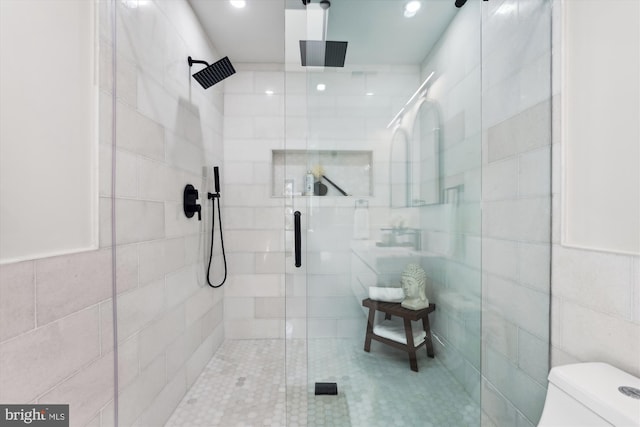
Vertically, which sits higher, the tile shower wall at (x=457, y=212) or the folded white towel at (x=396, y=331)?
the tile shower wall at (x=457, y=212)

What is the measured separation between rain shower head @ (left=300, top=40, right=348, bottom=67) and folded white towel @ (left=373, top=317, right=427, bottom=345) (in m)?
1.19

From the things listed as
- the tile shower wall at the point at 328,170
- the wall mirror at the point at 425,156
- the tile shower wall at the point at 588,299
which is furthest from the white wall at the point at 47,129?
the tile shower wall at the point at 588,299

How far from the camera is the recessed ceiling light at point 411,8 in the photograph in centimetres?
128

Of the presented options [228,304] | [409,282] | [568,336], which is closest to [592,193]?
[568,336]

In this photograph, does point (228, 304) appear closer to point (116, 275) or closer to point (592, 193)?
point (116, 275)

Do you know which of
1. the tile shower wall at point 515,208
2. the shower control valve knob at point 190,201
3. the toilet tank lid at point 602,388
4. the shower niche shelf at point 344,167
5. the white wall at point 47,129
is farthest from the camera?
the shower control valve knob at point 190,201

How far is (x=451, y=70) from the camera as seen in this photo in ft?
4.43

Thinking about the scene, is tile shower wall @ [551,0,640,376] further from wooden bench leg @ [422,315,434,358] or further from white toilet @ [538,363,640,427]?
→ wooden bench leg @ [422,315,434,358]

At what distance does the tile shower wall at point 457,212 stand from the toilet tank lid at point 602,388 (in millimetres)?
519

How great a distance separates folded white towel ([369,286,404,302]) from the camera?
1367 millimetres

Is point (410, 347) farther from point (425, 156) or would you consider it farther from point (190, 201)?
point (190, 201)

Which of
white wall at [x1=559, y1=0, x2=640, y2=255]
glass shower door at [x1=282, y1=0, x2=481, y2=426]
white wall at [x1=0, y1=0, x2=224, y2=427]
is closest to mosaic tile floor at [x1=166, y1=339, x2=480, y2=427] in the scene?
glass shower door at [x1=282, y1=0, x2=481, y2=426]

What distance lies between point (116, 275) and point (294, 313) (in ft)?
2.48

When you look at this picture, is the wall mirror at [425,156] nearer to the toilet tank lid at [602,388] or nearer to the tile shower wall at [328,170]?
the tile shower wall at [328,170]
